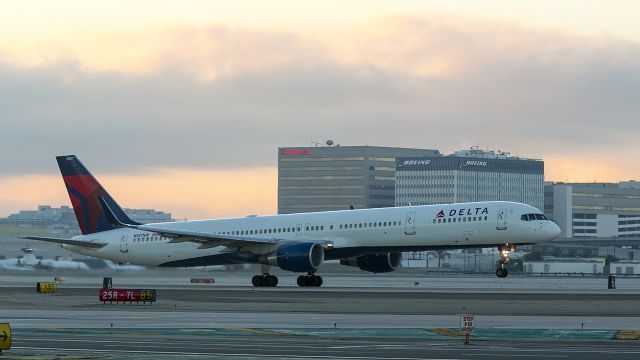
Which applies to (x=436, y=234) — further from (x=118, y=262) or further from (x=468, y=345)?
(x=468, y=345)

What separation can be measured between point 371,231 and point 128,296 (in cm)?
2468

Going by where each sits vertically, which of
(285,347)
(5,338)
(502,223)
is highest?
(502,223)

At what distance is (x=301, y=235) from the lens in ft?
273

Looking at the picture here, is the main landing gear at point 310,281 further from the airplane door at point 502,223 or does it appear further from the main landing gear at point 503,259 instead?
the airplane door at point 502,223

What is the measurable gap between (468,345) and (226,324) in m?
11.5

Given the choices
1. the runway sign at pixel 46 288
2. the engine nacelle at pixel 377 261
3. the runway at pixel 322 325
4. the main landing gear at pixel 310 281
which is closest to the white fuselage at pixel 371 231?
the main landing gear at pixel 310 281

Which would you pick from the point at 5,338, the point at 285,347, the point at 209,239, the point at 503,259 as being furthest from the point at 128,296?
the point at 503,259

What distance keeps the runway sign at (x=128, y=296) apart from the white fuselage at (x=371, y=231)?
23648 mm

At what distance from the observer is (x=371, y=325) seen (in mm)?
44125

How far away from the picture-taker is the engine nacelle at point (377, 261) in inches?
3322

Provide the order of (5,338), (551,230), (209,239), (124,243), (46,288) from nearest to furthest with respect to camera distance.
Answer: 1. (5,338)
2. (46,288)
3. (551,230)
4. (209,239)
5. (124,243)

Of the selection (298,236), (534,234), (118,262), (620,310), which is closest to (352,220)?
(298,236)

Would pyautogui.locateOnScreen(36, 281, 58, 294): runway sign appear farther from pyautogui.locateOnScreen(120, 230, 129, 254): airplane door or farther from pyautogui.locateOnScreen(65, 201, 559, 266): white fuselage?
pyautogui.locateOnScreen(120, 230, 129, 254): airplane door

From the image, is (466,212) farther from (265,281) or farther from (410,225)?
(265,281)
